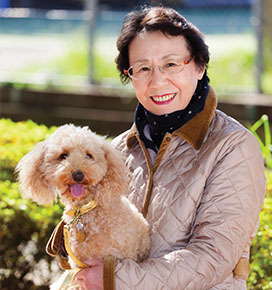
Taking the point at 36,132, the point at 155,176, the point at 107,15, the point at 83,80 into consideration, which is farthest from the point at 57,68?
the point at 155,176

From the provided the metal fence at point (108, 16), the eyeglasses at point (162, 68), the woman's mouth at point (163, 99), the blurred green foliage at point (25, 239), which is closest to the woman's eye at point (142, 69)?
the eyeglasses at point (162, 68)

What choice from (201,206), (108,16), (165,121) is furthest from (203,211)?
(108,16)

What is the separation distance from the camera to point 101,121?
8.26 m

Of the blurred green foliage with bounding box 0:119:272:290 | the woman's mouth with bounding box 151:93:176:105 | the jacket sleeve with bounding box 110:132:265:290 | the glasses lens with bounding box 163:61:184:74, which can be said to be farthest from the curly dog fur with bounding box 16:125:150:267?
the blurred green foliage with bounding box 0:119:272:290

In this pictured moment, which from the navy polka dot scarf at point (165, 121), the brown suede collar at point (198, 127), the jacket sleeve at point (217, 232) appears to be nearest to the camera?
the jacket sleeve at point (217, 232)

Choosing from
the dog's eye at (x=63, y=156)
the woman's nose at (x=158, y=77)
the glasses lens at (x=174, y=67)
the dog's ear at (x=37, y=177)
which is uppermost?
the glasses lens at (x=174, y=67)

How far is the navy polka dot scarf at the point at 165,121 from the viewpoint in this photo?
2.90 meters

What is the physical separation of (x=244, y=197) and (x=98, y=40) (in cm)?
613

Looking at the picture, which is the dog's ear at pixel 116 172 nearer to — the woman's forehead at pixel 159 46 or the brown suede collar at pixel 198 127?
the brown suede collar at pixel 198 127

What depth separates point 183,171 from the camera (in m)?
2.77

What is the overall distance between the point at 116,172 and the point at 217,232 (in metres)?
0.54

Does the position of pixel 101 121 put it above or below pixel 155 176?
below

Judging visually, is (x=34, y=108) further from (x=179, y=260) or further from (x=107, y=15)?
(x=179, y=260)

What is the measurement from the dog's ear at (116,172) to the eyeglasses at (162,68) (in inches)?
14.5
